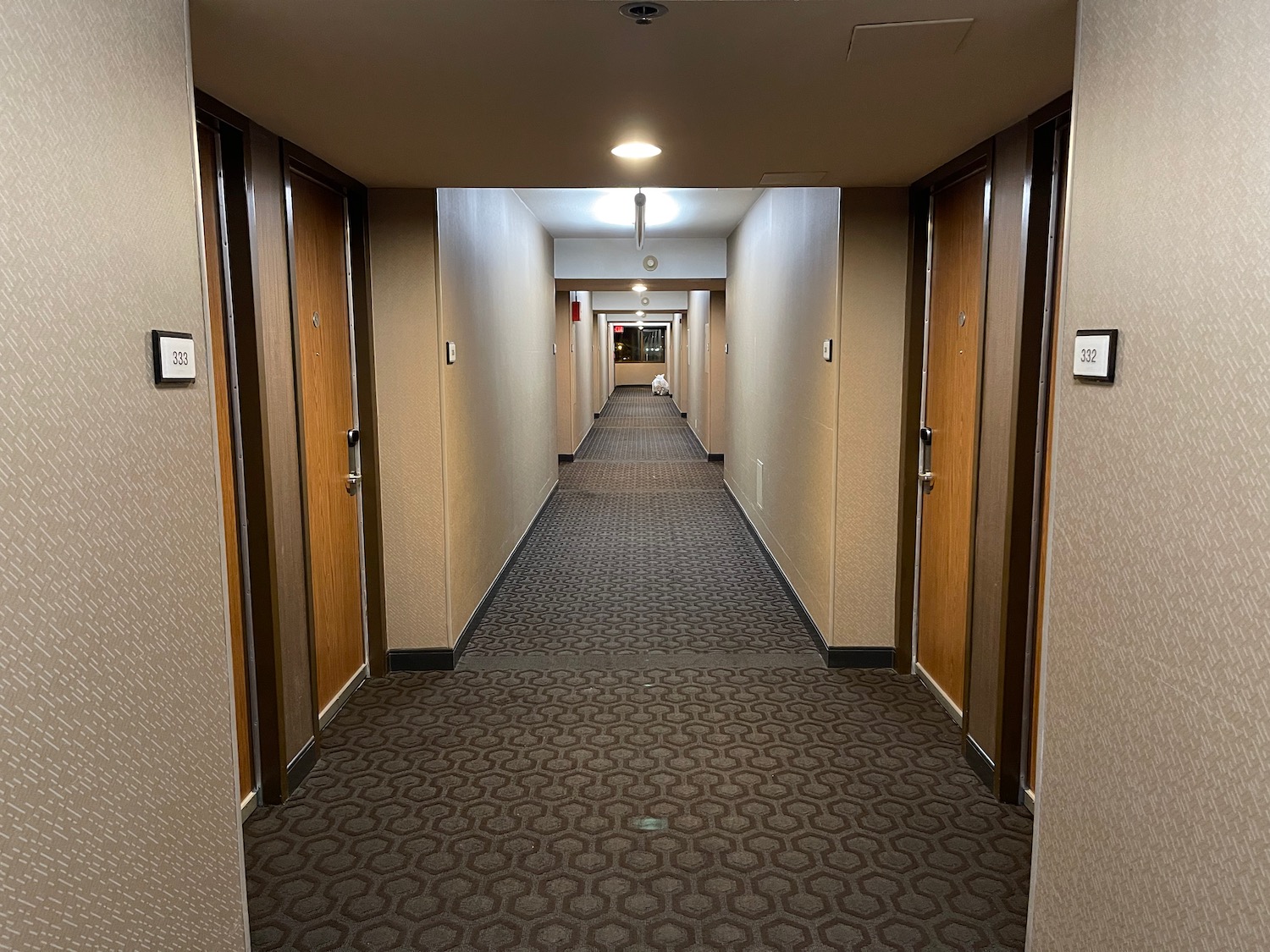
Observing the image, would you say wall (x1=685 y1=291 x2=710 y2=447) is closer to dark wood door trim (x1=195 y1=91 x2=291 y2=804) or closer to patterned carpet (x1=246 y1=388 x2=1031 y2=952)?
patterned carpet (x1=246 y1=388 x2=1031 y2=952)

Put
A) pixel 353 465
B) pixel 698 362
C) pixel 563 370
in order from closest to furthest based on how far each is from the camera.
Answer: pixel 353 465 → pixel 563 370 → pixel 698 362

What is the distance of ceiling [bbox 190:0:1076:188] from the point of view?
171cm

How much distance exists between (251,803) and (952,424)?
267 centimetres

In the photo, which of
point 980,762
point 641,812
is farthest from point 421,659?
point 980,762

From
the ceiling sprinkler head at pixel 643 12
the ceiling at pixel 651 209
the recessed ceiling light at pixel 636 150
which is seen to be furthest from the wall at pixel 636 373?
the ceiling sprinkler head at pixel 643 12

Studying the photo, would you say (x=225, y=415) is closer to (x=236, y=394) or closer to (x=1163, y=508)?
(x=236, y=394)

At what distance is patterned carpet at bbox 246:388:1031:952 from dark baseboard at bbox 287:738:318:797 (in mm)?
71

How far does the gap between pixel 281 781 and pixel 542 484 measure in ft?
15.2

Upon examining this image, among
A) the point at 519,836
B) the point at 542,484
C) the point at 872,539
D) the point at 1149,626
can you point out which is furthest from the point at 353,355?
the point at 542,484

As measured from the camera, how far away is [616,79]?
6.89 feet

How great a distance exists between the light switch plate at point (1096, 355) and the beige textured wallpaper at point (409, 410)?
260 centimetres

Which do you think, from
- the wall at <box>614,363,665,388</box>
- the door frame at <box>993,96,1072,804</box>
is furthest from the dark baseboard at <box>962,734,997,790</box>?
the wall at <box>614,363,665,388</box>

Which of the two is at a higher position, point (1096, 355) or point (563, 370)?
point (1096, 355)

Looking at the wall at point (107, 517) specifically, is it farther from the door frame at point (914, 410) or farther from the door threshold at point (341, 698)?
the door frame at point (914, 410)
